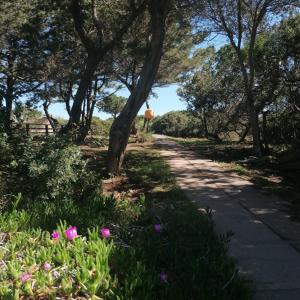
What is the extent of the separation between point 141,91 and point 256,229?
5.68 m

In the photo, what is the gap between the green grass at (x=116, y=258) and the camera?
3.41 metres

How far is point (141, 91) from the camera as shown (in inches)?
425

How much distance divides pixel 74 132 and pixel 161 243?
6.42 meters

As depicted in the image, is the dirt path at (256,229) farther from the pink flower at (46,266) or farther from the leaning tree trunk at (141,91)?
the pink flower at (46,266)

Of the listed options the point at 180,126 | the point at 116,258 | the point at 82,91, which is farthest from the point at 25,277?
the point at 180,126

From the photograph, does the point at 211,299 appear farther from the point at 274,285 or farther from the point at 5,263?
the point at 5,263

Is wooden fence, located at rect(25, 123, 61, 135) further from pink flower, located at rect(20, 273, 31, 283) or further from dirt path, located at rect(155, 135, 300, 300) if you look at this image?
pink flower, located at rect(20, 273, 31, 283)

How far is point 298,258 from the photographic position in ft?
16.1

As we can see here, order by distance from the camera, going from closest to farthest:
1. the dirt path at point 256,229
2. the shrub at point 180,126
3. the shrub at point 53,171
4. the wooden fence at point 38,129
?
the dirt path at point 256,229 → the shrub at point 53,171 → the wooden fence at point 38,129 → the shrub at point 180,126

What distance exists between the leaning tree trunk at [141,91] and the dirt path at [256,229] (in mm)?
1792

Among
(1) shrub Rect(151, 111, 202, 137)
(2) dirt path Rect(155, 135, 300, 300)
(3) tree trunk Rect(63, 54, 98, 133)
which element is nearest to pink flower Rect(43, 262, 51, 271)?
(2) dirt path Rect(155, 135, 300, 300)

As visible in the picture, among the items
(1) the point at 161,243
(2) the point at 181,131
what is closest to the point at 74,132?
(1) the point at 161,243

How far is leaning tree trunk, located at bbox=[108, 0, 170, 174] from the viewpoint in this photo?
1077 cm

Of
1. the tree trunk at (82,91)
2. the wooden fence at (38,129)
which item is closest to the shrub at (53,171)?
the wooden fence at (38,129)
